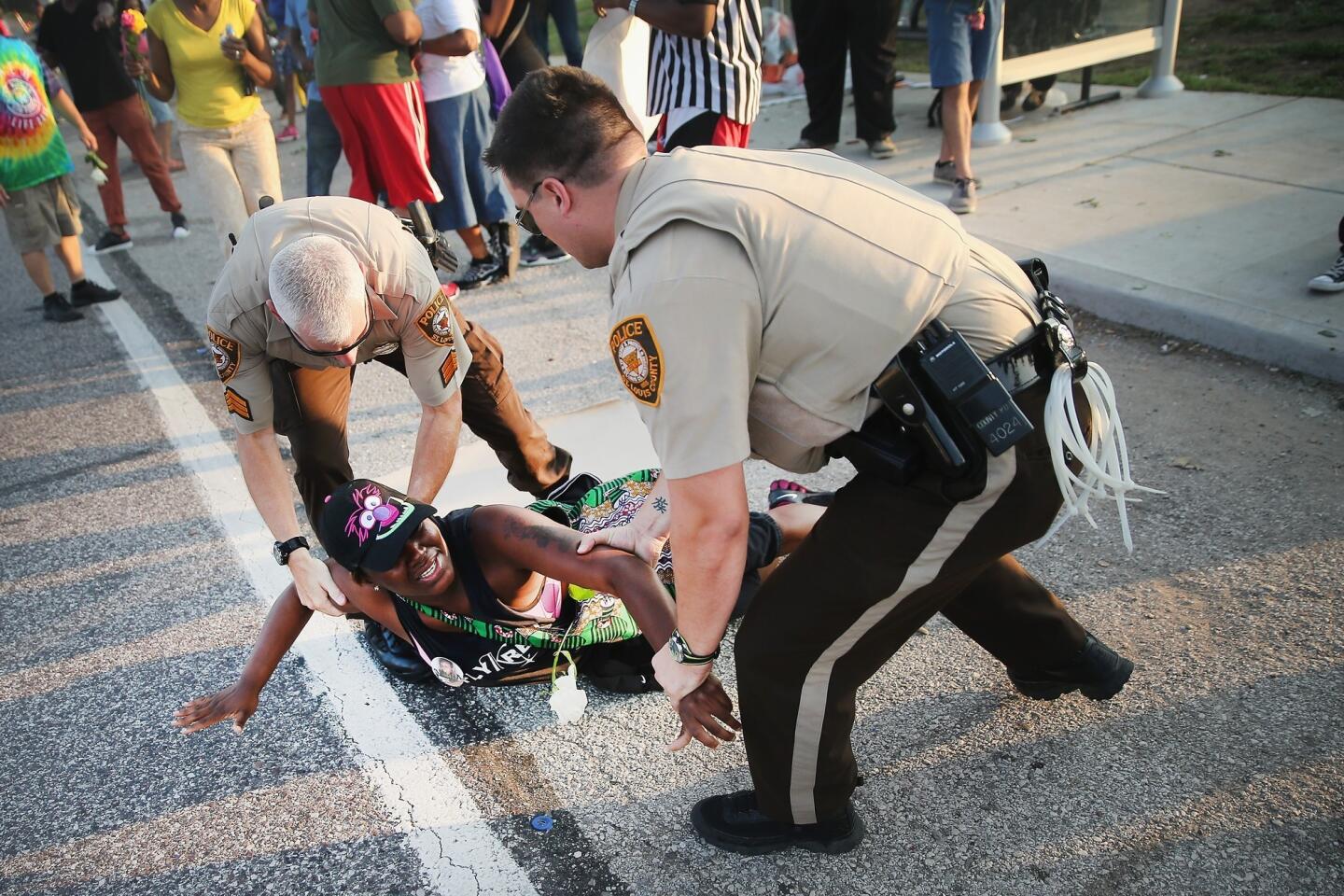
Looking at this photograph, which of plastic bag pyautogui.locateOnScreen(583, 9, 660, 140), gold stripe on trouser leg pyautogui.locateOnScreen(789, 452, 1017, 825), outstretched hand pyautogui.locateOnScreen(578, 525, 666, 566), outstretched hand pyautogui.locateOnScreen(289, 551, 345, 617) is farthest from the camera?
plastic bag pyautogui.locateOnScreen(583, 9, 660, 140)

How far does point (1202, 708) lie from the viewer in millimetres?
2469

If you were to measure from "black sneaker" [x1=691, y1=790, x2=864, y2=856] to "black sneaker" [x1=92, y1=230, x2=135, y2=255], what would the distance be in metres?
7.06

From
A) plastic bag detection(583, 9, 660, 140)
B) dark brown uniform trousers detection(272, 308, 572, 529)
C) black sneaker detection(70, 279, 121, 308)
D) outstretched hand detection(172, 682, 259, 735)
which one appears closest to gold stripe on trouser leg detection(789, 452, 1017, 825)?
outstretched hand detection(172, 682, 259, 735)

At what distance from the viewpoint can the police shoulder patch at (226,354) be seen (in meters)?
2.80

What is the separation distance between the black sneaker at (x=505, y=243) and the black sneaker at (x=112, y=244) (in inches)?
133

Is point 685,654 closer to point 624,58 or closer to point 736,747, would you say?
point 736,747

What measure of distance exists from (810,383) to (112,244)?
7.38m

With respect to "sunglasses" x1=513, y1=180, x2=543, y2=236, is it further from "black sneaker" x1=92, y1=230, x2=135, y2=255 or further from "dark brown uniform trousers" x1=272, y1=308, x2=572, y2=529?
"black sneaker" x1=92, y1=230, x2=135, y2=255

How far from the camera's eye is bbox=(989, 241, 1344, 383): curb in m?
3.84

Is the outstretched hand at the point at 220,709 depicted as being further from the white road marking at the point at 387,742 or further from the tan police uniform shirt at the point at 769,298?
the tan police uniform shirt at the point at 769,298

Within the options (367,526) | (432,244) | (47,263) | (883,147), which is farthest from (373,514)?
(883,147)

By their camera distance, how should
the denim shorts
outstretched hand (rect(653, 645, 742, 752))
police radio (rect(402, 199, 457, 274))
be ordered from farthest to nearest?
the denim shorts < police radio (rect(402, 199, 457, 274)) < outstretched hand (rect(653, 645, 742, 752))

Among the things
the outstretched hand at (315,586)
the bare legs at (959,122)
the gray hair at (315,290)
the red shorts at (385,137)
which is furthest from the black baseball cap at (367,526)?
the bare legs at (959,122)

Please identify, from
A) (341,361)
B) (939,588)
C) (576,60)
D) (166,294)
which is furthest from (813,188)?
(576,60)
